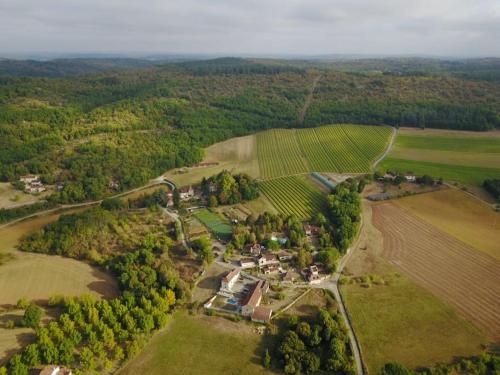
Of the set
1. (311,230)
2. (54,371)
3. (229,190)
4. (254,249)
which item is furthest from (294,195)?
(54,371)

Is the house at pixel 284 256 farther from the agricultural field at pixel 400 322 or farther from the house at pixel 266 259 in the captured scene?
the agricultural field at pixel 400 322

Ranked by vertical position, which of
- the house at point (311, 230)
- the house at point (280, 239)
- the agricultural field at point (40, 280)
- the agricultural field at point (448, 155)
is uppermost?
the agricultural field at point (448, 155)

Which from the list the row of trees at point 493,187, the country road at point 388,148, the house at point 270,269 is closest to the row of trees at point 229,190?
the house at point 270,269

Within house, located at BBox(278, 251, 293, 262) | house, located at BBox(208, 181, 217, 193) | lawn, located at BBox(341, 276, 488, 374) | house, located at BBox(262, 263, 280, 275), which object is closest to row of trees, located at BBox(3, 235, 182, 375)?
house, located at BBox(262, 263, 280, 275)

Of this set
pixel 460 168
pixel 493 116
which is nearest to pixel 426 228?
pixel 460 168

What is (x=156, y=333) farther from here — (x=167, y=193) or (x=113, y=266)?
(x=167, y=193)

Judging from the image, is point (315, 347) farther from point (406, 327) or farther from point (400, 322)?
point (406, 327)

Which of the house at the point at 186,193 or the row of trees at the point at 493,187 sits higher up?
the row of trees at the point at 493,187
